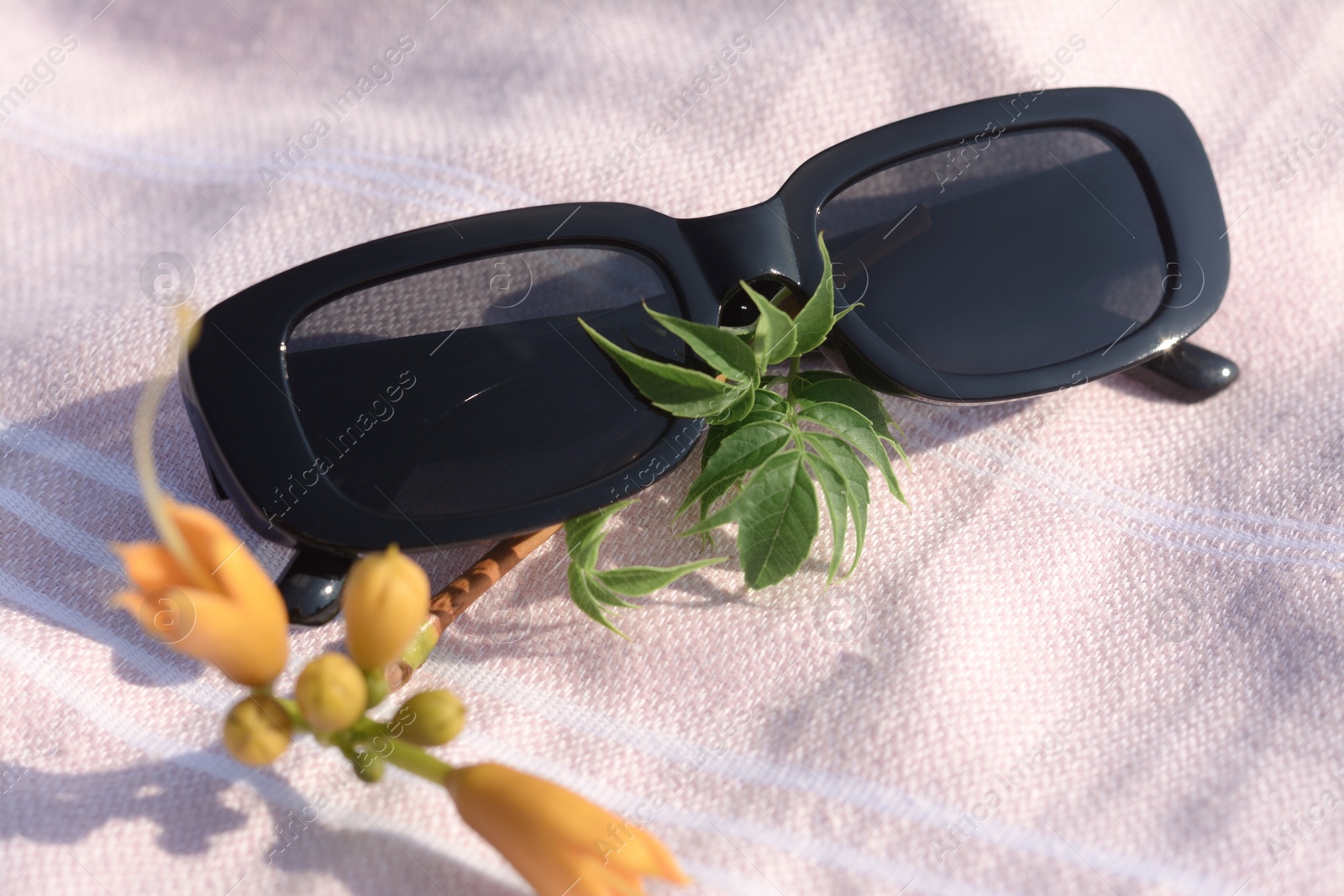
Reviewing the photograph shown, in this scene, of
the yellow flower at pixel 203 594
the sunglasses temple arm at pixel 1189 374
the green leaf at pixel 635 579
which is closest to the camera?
the yellow flower at pixel 203 594

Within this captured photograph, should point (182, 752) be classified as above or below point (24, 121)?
below

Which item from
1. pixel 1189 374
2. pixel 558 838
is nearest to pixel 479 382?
pixel 558 838

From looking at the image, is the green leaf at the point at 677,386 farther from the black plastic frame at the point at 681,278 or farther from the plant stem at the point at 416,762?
the plant stem at the point at 416,762

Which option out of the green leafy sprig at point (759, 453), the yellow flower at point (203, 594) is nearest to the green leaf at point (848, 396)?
the green leafy sprig at point (759, 453)

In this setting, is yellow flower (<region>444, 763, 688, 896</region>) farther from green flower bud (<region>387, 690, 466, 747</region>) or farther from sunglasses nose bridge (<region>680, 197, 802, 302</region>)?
sunglasses nose bridge (<region>680, 197, 802, 302</region>)

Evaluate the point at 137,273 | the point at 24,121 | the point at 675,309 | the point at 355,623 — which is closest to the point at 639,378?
the point at 675,309

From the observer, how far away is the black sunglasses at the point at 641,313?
14.7 inches

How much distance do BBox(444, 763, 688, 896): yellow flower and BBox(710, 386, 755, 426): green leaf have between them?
0.15 metres

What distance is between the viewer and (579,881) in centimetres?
27

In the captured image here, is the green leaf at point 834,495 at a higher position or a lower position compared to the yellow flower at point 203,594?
lower

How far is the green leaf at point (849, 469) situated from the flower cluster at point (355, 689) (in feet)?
0.45

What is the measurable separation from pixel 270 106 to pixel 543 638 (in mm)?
358

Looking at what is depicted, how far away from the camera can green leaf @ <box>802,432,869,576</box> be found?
37cm

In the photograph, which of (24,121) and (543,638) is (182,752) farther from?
(24,121)
